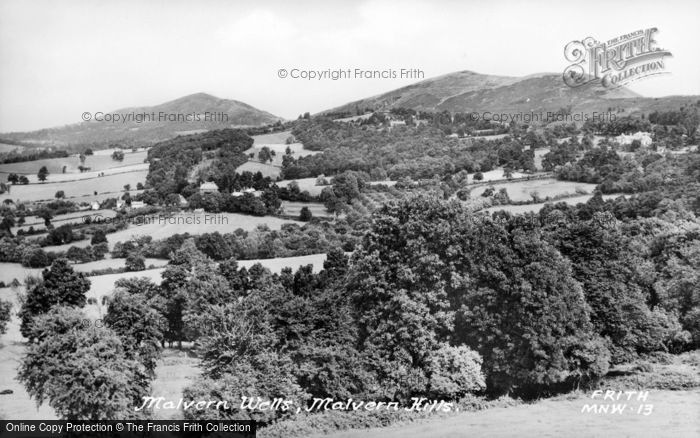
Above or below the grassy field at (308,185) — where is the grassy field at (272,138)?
above

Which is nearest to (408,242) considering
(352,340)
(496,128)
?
(352,340)

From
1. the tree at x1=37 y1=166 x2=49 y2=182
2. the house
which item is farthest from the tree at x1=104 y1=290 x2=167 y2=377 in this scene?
the tree at x1=37 y1=166 x2=49 y2=182

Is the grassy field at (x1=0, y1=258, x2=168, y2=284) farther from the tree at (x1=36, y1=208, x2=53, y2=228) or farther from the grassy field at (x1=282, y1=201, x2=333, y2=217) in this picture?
the grassy field at (x1=282, y1=201, x2=333, y2=217)

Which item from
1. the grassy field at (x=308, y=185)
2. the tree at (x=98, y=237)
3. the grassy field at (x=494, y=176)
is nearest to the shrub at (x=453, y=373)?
the tree at (x=98, y=237)

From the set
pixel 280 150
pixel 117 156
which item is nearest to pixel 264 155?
pixel 280 150

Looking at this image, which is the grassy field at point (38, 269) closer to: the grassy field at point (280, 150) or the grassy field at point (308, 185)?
the grassy field at point (308, 185)

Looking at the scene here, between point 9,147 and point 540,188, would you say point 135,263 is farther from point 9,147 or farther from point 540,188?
point 9,147

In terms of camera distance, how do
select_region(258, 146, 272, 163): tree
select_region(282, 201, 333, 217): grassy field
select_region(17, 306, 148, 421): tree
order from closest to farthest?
select_region(17, 306, 148, 421): tree < select_region(282, 201, 333, 217): grassy field < select_region(258, 146, 272, 163): tree

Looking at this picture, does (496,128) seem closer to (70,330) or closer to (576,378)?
(576,378)
